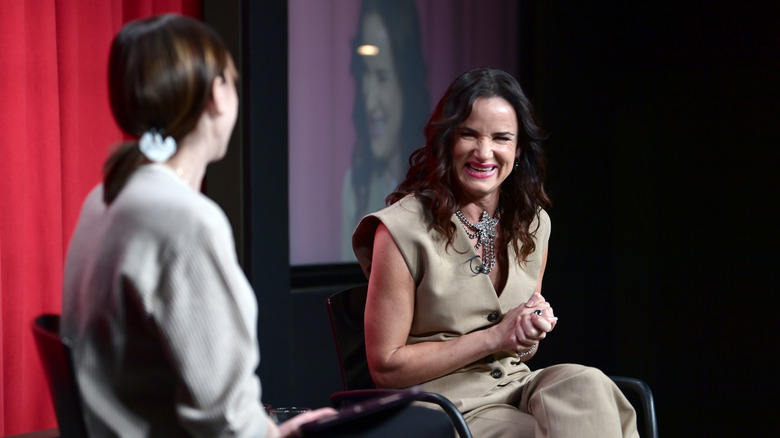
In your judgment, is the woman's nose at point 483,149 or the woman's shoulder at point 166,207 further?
the woman's nose at point 483,149

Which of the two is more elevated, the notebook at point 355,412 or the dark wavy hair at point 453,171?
the dark wavy hair at point 453,171

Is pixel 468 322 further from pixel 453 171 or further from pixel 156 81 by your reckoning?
pixel 156 81

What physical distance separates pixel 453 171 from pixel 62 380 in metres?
1.28

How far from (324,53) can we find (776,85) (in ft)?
6.48

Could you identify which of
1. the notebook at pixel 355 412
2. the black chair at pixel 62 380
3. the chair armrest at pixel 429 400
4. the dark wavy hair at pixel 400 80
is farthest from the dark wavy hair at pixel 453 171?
the dark wavy hair at pixel 400 80

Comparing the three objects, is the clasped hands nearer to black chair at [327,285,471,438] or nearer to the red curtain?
black chair at [327,285,471,438]

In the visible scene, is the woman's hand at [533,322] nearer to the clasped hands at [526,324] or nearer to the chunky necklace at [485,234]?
the clasped hands at [526,324]

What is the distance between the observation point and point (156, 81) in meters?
1.11

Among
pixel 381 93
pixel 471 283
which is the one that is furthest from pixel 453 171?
pixel 381 93

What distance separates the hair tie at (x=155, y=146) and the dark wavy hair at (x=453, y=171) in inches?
41.0

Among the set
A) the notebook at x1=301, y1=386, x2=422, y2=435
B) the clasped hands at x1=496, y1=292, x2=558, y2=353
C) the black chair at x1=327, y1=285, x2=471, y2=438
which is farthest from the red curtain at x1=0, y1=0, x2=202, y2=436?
the notebook at x1=301, y1=386, x2=422, y2=435

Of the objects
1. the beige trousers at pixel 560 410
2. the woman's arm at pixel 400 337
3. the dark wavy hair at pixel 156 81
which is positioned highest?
the dark wavy hair at pixel 156 81

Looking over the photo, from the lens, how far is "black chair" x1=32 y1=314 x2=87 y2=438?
3.41 feet

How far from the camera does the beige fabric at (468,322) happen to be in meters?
1.95
